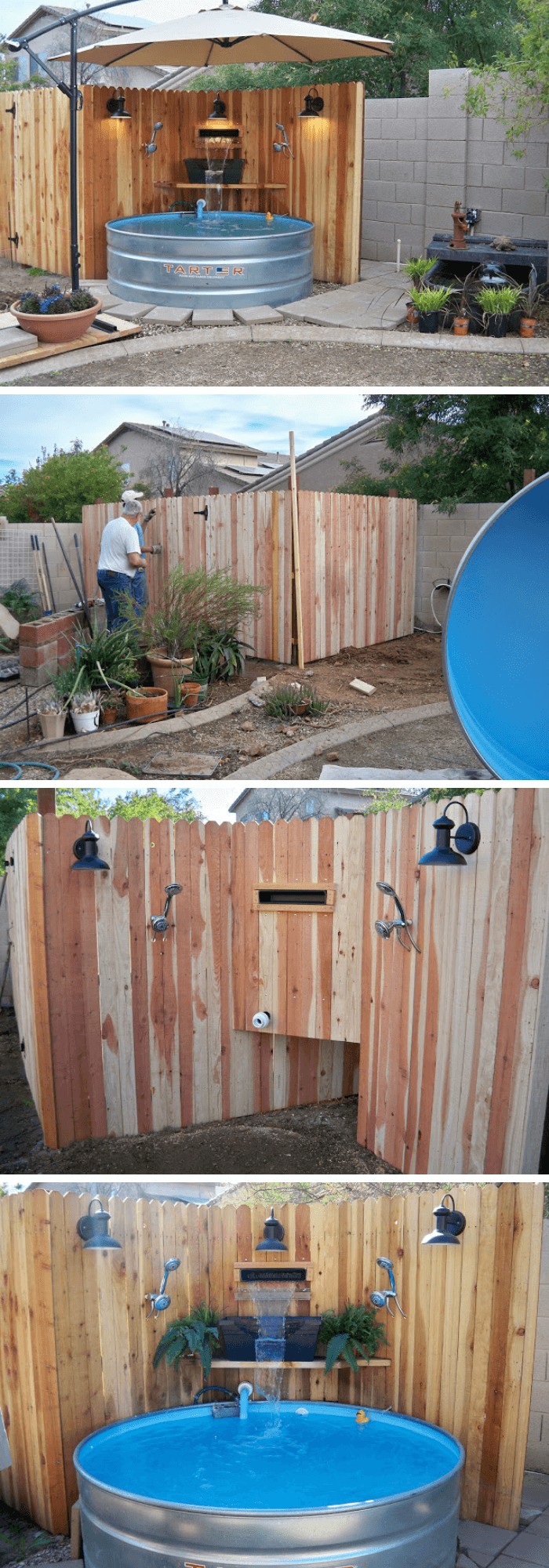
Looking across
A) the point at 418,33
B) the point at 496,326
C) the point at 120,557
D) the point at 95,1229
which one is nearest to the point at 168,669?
the point at 120,557

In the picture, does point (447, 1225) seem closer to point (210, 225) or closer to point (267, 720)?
point (267, 720)

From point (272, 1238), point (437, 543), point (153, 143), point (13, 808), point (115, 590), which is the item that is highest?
point (153, 143)

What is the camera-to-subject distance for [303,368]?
5973 millimetres

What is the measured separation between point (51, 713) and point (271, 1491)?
113 inches

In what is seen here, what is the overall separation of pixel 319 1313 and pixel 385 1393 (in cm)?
39

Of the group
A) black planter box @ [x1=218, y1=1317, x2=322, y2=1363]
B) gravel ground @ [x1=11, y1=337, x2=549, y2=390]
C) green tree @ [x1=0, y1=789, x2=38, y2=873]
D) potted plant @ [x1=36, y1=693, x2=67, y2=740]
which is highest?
gravel ground @ [x1=11, y1=337, x2=549, y2=390]

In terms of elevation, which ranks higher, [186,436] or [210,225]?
[210,225]

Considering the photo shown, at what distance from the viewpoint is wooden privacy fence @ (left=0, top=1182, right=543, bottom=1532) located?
394cm

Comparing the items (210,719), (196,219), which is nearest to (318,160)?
(196,219)

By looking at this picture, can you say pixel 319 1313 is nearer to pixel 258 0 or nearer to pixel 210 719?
pixel 210 719

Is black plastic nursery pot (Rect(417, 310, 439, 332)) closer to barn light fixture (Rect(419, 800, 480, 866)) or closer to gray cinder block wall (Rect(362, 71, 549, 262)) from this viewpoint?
gray cinder block wall (Rect(362, 71, 549, 262))

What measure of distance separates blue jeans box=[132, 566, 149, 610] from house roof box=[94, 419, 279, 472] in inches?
22.8

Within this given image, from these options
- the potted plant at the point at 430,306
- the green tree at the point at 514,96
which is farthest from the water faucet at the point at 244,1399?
the green tree at the point at 514,96

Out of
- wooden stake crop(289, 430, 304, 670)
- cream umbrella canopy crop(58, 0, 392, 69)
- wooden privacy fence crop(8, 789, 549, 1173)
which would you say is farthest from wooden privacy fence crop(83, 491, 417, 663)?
cream umbrella canopy crop(58, 0, 392, 69)
